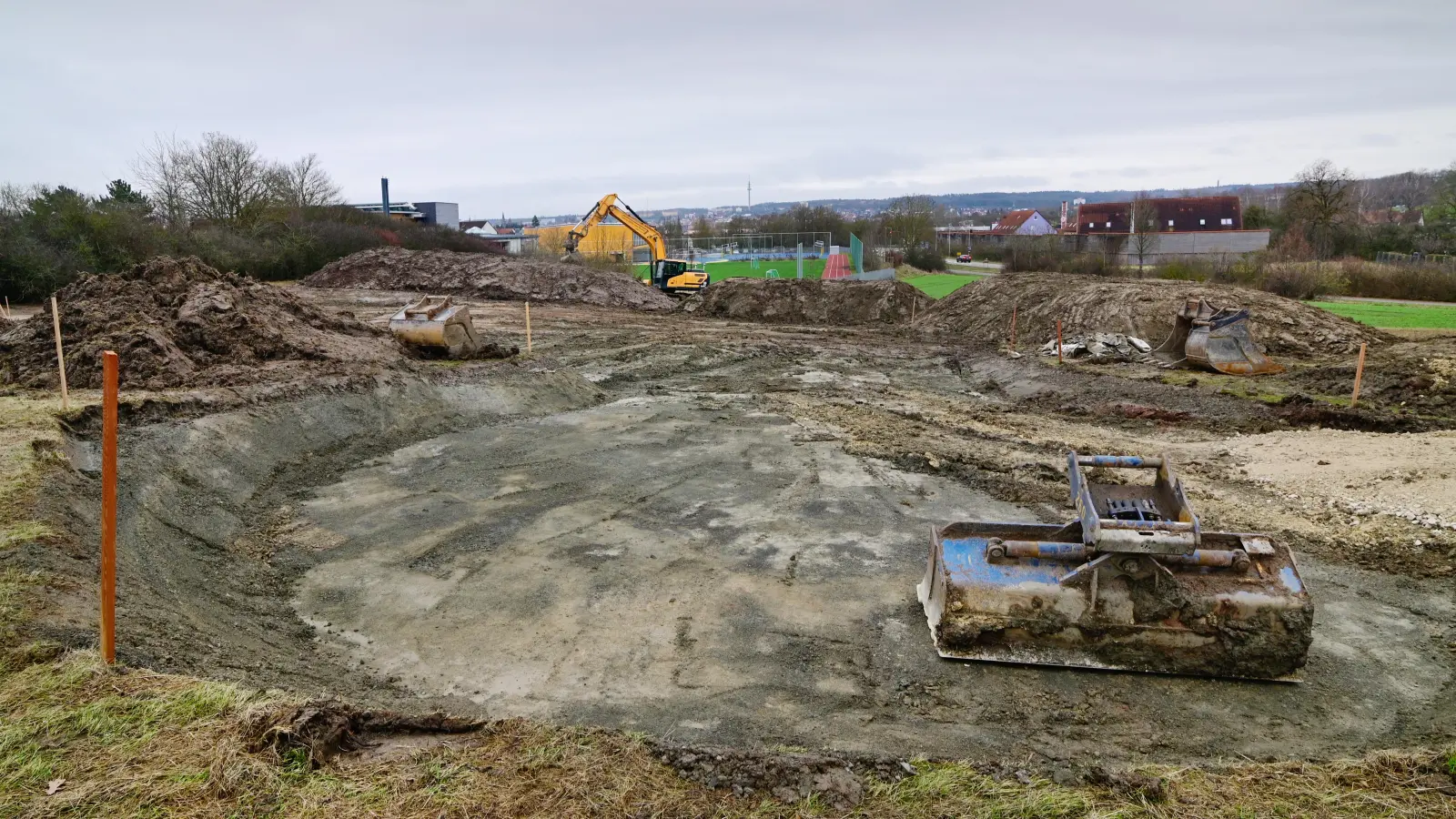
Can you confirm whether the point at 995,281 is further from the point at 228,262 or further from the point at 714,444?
the point at 228,262

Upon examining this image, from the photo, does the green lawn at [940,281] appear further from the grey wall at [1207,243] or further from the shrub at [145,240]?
the shrub at [145,240]

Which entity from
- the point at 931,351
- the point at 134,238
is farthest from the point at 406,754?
the point at 134,238

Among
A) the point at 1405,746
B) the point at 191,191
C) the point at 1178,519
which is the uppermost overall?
the point at 191,191

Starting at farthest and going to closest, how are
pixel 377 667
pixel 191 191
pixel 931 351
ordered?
pixel 191 191 < pixel 931 351 < pixel 377 667

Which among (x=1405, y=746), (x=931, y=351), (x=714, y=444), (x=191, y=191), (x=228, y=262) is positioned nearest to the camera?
(x=1405, y=746)

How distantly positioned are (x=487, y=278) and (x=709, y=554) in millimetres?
27177

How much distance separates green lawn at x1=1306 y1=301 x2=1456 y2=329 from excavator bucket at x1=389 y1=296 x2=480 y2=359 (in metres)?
22.5

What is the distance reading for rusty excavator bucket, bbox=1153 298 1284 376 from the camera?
17.1 metres

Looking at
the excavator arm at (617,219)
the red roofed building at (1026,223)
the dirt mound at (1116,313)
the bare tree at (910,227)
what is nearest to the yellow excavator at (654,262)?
the excavator arm at (617,219)

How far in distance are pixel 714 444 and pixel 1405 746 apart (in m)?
8.34

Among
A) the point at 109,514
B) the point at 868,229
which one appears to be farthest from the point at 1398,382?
the point at 868,229

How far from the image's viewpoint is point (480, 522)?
8.86m

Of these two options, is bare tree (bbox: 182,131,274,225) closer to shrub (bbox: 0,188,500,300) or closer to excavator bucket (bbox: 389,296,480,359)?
shrub (bbox: 0,188,500,300)

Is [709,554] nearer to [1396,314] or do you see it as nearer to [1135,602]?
[1135,602]
